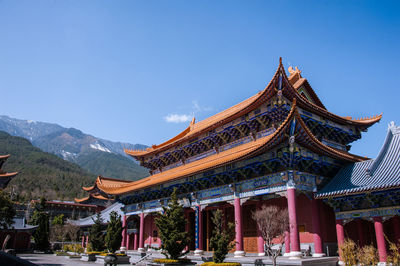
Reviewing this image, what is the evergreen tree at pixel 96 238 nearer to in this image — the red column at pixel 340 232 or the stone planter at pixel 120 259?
the stone planter at pixel 120 259

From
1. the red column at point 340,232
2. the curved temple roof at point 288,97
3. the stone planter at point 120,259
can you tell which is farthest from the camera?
the stone planter at point 120,259

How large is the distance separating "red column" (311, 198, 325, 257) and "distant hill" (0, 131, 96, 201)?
240 feet

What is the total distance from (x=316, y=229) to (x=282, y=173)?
3.52 m

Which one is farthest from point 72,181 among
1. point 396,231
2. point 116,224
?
point 396,231

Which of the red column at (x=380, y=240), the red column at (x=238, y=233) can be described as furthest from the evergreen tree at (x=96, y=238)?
the red column at (x=380, y=240)

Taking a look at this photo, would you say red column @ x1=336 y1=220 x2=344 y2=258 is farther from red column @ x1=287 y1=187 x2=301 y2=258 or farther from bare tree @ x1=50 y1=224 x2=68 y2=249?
bare tree @ x1=50 y1=224 x2=68 y2=249

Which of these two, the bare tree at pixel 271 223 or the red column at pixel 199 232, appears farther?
the red column at pixel 199 232

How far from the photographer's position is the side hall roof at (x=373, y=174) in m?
15.8

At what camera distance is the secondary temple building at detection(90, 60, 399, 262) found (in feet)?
55.0

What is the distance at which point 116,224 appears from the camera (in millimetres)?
25484

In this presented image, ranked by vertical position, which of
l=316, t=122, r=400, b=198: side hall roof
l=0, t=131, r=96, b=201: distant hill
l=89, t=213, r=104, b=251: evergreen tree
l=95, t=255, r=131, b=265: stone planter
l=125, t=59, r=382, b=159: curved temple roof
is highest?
l=0, t=131, r=96, b=201: distant hill

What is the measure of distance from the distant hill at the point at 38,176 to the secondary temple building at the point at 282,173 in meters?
63.8

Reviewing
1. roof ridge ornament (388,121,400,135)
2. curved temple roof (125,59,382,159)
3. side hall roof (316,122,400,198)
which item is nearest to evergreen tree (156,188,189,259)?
side hall roof (316,122,400,198)

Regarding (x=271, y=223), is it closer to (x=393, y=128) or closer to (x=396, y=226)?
(x=396, y=226)
